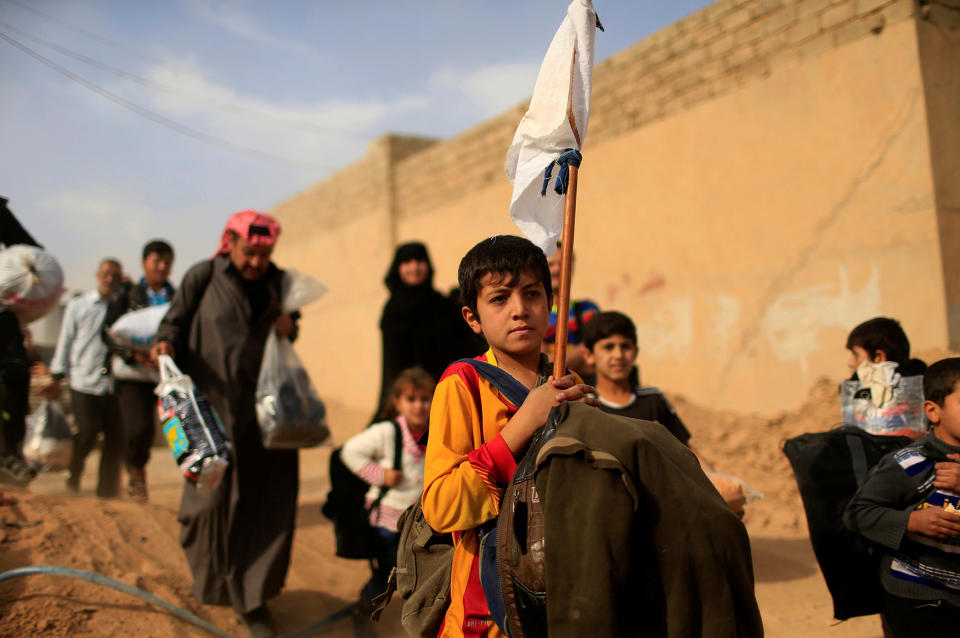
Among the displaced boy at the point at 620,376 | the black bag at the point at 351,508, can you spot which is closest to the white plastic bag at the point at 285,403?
the black bag at the point at 351,508

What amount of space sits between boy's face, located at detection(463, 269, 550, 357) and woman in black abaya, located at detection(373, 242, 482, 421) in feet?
12.4

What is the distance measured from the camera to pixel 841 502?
293cm

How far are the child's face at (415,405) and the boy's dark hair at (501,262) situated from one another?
2.23 m

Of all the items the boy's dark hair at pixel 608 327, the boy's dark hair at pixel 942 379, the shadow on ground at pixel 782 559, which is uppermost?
the boy's dark hair at pixel 608 327

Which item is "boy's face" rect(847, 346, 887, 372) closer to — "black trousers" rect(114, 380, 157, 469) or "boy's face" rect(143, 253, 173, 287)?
"black trousers" rect(114, 380, 157, 469)

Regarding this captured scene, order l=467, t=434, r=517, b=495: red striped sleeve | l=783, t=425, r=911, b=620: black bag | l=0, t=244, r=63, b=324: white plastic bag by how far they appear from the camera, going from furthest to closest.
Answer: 1. l=0, t=244, r=63, b=324: white plastic bag
2. l=783, t=425, r=911, b=620: black bag
3. l=467, t=434, r=517, b=495: red striped sleeve

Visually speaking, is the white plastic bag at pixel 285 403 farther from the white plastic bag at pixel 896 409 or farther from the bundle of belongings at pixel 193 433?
the white plastic bag at pixel 896 409

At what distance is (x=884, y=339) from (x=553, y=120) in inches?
84.1

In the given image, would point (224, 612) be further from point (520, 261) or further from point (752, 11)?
point (752, 11)

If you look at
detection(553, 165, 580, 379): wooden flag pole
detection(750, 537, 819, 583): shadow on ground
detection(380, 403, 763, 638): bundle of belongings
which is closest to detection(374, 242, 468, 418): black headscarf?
detection(750, 537, 819, 583): shadow on ground

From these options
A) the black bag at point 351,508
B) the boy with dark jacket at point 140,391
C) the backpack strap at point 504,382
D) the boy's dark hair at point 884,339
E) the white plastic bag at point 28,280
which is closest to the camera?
the backpack strap at point 504,382

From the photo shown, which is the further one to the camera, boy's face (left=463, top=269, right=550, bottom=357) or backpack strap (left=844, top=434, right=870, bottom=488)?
backpack strap (left=844, top=434, right=870, bottom=488)

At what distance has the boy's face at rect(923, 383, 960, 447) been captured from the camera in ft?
8.02

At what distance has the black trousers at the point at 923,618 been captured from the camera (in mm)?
2402
